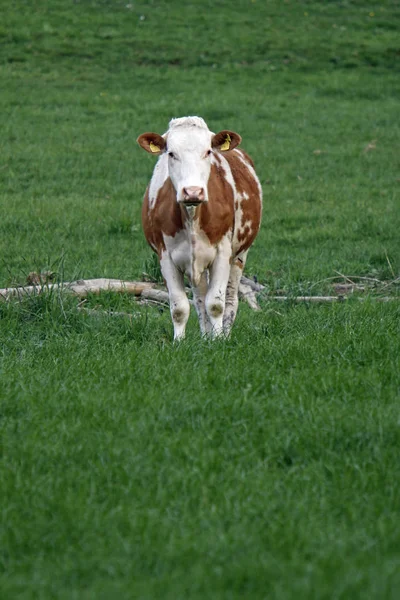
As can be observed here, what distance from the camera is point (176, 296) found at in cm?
791

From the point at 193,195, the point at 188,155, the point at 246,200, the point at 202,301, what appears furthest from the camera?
the point at 246,200

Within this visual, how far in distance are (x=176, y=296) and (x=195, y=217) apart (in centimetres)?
66

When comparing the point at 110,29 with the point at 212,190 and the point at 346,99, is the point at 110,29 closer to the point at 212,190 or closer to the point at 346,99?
the point at 346,99

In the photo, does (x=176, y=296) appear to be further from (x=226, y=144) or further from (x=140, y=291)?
(x=140, y=291)

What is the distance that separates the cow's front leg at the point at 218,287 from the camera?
8.03 meters

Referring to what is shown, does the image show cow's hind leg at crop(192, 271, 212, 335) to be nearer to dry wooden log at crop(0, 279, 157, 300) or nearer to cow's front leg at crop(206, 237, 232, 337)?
cow's front leg at crop(206, 237, 232, 337)

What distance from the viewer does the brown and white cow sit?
7.60m

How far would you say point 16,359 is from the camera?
6.74 metres

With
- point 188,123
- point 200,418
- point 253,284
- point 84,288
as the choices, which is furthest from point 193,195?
point 253,284

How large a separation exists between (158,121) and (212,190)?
13.0 m

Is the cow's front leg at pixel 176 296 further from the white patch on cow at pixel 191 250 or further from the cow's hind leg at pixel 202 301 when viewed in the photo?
the cow's hind leg at pixel 202 301

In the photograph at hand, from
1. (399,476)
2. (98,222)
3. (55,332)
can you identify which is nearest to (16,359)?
(55,332)

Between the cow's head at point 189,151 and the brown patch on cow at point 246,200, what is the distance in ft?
2.25

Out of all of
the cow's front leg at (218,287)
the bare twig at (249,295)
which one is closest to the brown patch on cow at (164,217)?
the cow's front leg at (218,287)
